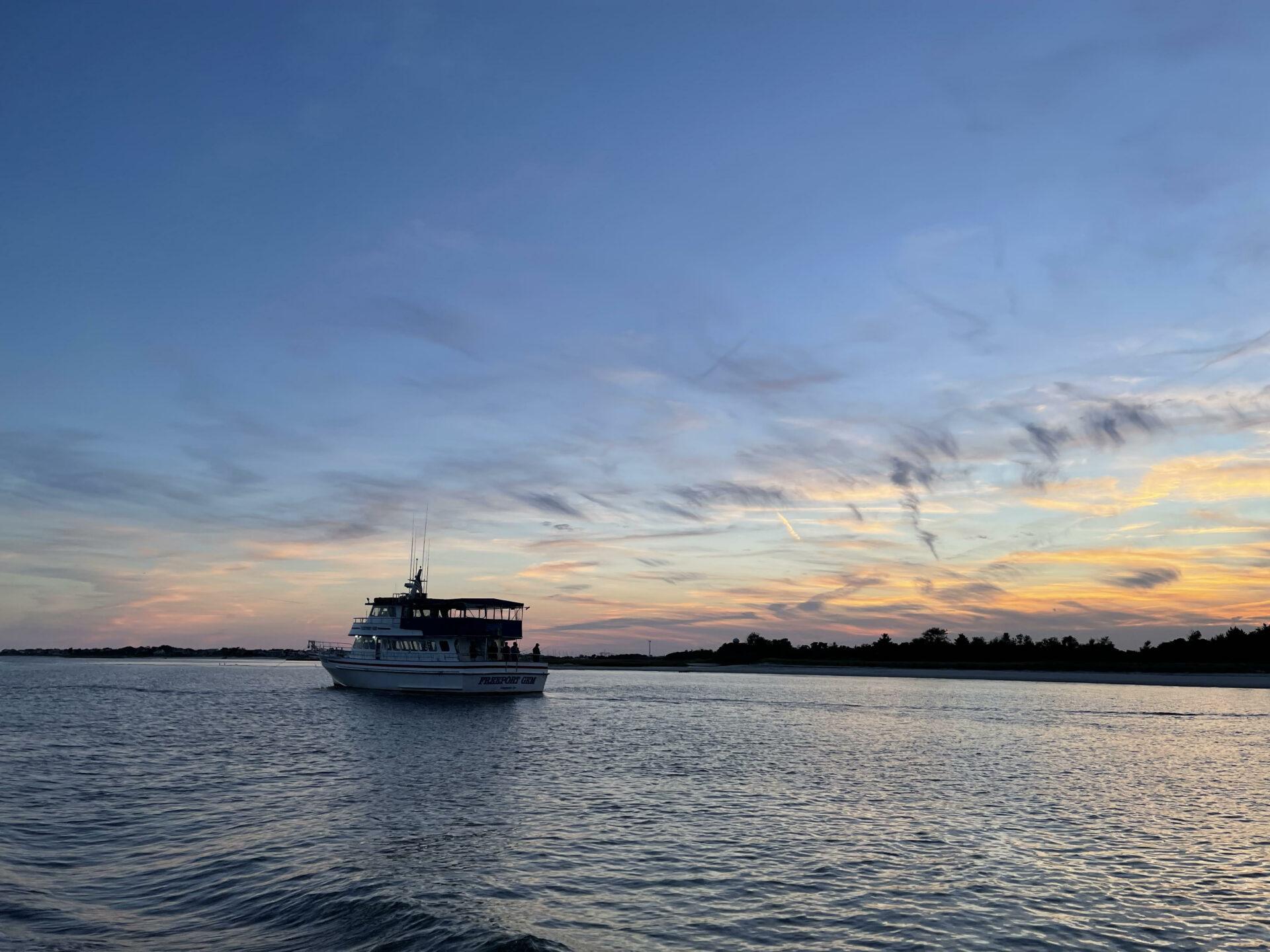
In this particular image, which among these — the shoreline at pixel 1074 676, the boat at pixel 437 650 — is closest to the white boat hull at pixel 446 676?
the boat at pixel 437 650

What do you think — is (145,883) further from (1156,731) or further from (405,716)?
(1156,731)

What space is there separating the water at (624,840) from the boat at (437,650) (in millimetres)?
22143

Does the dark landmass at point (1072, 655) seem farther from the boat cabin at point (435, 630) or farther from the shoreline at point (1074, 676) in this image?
the boat cabin at point (435, 630)

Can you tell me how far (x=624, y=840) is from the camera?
872 inches

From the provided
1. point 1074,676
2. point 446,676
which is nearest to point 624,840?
point 446,676

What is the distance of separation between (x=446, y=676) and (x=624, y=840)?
54.2m

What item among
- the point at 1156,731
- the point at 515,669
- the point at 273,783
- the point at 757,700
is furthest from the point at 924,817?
the point at 757,700

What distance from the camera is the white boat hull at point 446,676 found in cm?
Result: 7331

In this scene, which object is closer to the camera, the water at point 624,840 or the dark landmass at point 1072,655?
the water at point 624,840

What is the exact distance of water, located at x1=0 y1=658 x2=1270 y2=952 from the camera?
1527cm

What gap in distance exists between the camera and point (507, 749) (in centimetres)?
4241

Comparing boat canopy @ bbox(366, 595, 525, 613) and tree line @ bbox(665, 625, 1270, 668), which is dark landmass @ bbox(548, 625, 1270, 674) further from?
boat canopy @ bbox(366, 595, 525, 613)

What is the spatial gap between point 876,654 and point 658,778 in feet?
578

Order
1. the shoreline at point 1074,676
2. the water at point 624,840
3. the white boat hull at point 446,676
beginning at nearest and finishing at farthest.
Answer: the water at point 624,840, the white boat hull at point 446,676, the shoreline at point 1074,676
